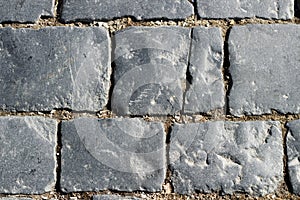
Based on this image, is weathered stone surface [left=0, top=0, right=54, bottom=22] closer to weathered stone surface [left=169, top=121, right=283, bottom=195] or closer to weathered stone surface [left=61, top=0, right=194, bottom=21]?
weathered stone surface [left=61, top=0, right=194, bottom=21]

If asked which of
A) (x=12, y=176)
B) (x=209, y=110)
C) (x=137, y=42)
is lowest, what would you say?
(x=12, y=176)

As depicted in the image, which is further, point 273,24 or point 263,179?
point 273,24

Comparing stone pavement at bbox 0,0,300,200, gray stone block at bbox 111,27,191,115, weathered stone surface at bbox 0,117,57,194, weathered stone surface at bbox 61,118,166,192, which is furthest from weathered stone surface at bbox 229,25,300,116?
weathered stone surface at bbox 0,117,57,194

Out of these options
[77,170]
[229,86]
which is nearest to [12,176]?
[77,170]

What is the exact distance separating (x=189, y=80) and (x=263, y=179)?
1.73 ft

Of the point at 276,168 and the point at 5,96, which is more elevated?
the point at 5,96

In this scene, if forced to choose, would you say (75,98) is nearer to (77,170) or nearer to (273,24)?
(77,170)

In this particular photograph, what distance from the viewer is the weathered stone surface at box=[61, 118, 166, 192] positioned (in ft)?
7.93

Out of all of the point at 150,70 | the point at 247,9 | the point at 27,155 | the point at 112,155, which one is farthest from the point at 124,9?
the point at 27,155

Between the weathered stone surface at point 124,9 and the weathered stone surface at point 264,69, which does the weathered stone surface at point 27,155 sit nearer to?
the weathered stone surface at point 124,9

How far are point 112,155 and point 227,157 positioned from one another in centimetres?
49

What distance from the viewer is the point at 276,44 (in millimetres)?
2537

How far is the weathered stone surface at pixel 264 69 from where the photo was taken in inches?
97.7

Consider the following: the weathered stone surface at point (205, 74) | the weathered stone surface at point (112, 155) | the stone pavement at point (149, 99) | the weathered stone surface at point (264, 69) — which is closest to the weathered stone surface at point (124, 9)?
the stone pavement at point (149, 99)
